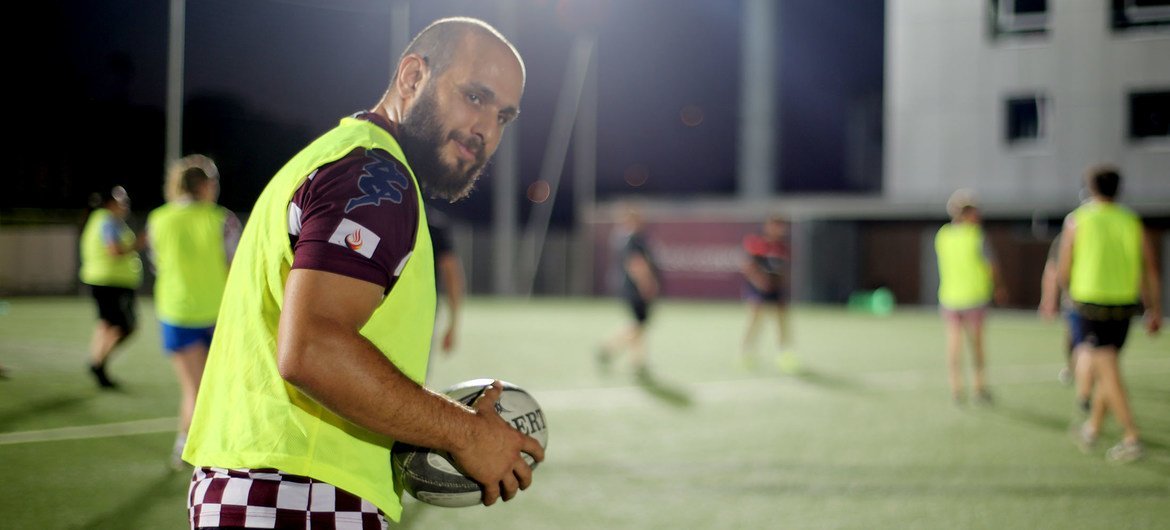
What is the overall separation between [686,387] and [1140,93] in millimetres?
19045

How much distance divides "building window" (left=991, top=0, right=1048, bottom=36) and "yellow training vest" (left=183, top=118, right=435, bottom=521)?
86.8ft

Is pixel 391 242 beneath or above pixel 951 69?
beneath

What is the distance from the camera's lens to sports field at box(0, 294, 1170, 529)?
564 cm

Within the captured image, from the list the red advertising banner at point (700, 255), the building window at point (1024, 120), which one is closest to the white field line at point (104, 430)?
the red advertising banner at point (700, 255)

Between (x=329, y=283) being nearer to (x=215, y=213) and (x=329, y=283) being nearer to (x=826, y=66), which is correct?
(x=215, y=213)

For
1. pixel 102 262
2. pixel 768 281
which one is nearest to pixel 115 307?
pixel 102 262

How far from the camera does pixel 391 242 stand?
71.4 inches

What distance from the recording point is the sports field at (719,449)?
564 cm

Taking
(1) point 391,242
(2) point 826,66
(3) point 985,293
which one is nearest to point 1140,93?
(2) point 826,66

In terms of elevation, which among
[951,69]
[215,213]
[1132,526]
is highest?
[951,69]

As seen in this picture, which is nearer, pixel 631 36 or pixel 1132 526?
pixel 1132 526

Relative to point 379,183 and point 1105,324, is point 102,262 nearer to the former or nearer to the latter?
point 1105,324

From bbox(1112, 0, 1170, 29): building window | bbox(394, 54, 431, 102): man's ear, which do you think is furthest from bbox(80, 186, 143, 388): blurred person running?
bbox(1112, 0, 1170, 29): building window

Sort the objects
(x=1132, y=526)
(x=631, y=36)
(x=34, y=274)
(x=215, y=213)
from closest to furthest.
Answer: (x=1132, y=526) → (x=215, y=213) → (x=34, y=274) → (x=631, y=36)
